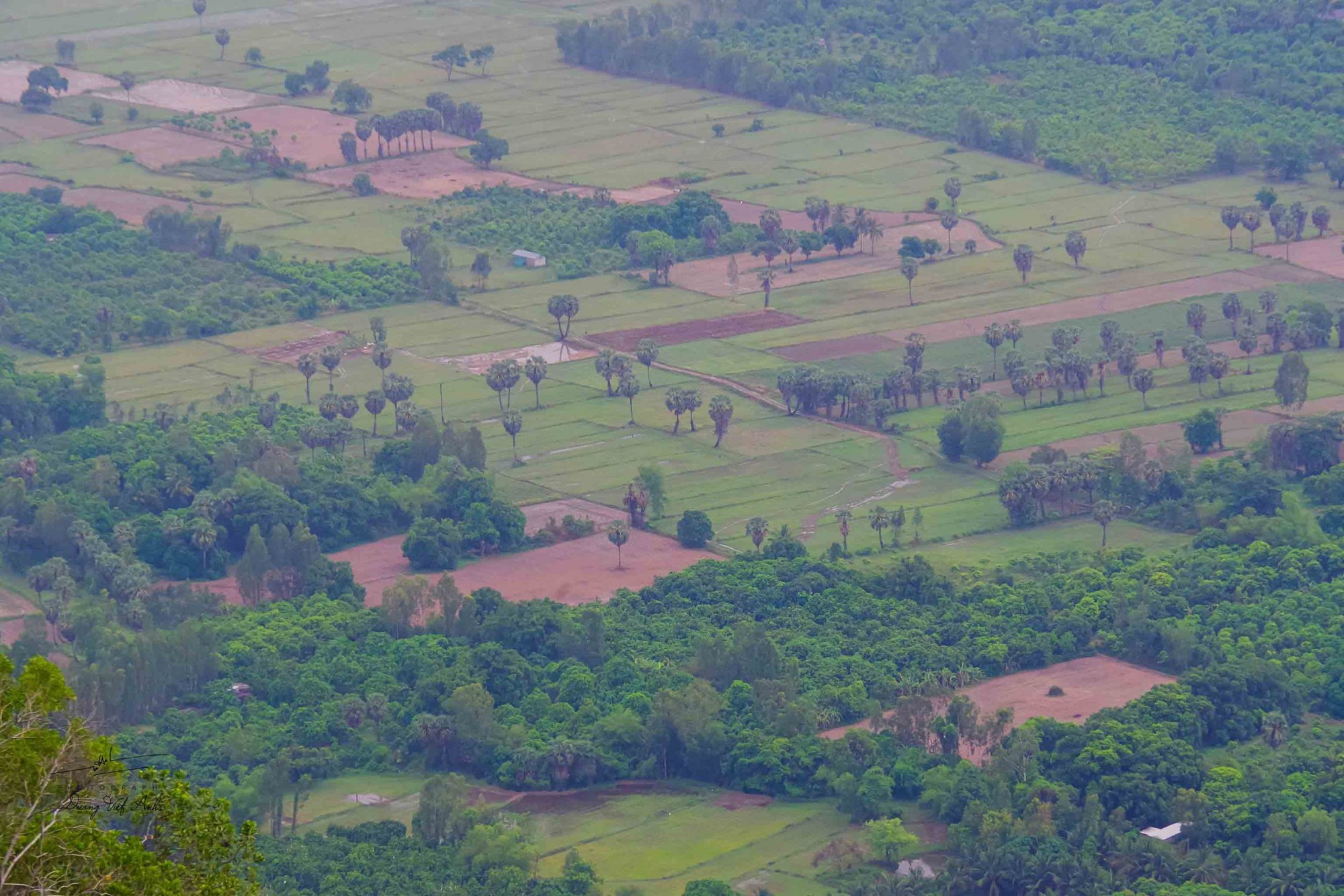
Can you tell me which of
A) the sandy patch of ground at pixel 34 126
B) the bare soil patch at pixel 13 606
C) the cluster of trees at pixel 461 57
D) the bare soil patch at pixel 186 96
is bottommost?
the bare soil patch at pixel 13 606

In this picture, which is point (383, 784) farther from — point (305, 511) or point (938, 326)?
point (938, 326)

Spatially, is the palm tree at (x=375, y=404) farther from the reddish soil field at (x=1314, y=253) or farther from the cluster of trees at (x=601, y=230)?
the reddish soil field at (x=1314, y=253)

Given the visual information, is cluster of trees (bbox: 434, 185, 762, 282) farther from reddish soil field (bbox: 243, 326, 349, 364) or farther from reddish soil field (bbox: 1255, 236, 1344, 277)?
reddish soil field (bbox: 1255, 236, 1344, 277)

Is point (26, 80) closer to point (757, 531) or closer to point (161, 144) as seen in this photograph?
point (161, 144)

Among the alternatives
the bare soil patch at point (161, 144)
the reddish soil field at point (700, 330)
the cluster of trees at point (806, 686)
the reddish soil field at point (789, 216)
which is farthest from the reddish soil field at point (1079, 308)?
the bare soil patch at point (161, 144)

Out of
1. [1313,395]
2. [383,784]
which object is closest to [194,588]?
[383,784]

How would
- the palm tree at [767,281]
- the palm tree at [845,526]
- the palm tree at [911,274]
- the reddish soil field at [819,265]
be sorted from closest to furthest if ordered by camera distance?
the palm tree at [845,526] < the palm tree at [767,281] < the palm tree at [911,274] < the reddish soil field at [819,265]

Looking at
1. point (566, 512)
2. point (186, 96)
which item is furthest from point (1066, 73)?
point (566, 512)
